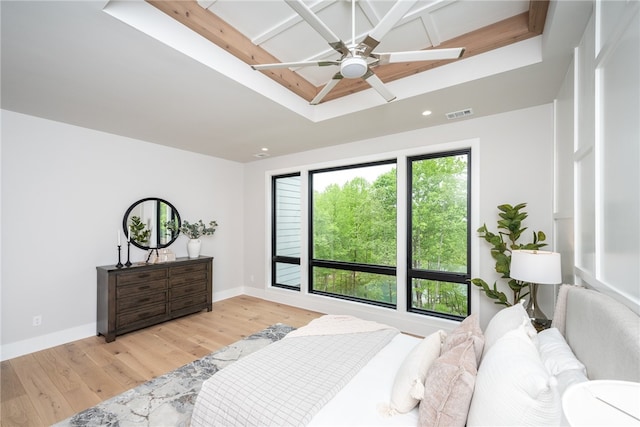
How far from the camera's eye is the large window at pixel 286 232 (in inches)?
189

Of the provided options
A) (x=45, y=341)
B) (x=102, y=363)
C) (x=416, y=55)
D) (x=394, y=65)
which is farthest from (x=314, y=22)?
(x=45, y=341)

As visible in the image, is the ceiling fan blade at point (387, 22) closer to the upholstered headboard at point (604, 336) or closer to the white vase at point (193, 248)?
the upholstered headboard at point (604, 336)

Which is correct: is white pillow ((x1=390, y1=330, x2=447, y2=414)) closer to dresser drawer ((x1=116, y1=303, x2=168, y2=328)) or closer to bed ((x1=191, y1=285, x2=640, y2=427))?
bed ((x1=191, y1=285, x2=640, y2=427))

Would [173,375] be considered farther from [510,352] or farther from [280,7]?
[280,7]

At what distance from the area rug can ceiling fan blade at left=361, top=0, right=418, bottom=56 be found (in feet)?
8.88

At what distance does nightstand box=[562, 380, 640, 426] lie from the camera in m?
0.50

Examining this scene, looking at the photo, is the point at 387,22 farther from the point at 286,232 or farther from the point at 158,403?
the point at 286,232

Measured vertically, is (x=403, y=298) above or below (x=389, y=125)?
below

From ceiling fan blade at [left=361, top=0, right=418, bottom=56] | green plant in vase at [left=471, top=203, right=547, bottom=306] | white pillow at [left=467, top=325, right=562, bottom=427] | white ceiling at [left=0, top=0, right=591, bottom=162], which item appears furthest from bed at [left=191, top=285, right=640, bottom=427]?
white ceiling at [left=0, top=0, right=591, bottom=162]

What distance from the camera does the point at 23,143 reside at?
300 cm

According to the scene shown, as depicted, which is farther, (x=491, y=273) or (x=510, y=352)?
(x=491, y=273)

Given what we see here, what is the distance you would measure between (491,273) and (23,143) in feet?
17.5

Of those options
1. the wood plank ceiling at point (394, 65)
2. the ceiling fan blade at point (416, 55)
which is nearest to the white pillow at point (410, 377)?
the ceiling fan blade at point (416, 55)

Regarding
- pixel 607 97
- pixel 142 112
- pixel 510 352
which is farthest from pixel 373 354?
pixel 142 112
